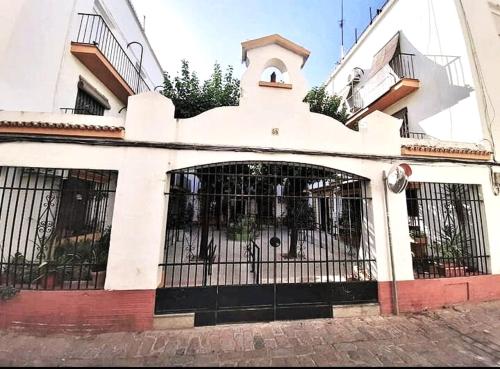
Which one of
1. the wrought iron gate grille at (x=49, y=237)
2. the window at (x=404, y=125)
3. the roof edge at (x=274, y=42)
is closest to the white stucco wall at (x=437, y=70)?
the window at (x=404, y=125)

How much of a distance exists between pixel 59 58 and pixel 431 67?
37.4 feet

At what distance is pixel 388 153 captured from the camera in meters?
5.33

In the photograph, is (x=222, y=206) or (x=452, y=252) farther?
(x=452, y=252)

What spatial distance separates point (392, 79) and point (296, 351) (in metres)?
9.58

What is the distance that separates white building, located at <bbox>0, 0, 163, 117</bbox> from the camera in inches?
210

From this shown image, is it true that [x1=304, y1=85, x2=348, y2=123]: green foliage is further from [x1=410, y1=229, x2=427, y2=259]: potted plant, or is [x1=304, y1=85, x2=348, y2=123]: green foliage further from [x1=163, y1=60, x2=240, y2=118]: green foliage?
[x1=410, y1=229, x2=427, y2=259]: potted plant

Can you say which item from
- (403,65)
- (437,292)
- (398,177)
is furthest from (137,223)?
(403,65)

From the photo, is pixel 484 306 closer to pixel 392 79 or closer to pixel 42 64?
pixel 392 79

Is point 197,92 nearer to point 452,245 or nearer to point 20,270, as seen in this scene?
point 20,270

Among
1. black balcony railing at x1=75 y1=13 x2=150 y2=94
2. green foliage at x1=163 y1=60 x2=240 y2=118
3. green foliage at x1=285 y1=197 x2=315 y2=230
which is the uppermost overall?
black balcony railing at x1=75 y1=13 x2=150 y2=94

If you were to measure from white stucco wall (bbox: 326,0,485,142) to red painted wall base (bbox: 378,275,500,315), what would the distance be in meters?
3.68

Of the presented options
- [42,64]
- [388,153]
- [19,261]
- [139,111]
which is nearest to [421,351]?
[388,153]

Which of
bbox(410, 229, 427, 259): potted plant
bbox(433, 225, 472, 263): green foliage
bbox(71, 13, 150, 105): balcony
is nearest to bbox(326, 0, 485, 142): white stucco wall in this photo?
bbox(433, 225, 472, 263): green foliage

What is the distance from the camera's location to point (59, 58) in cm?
623
